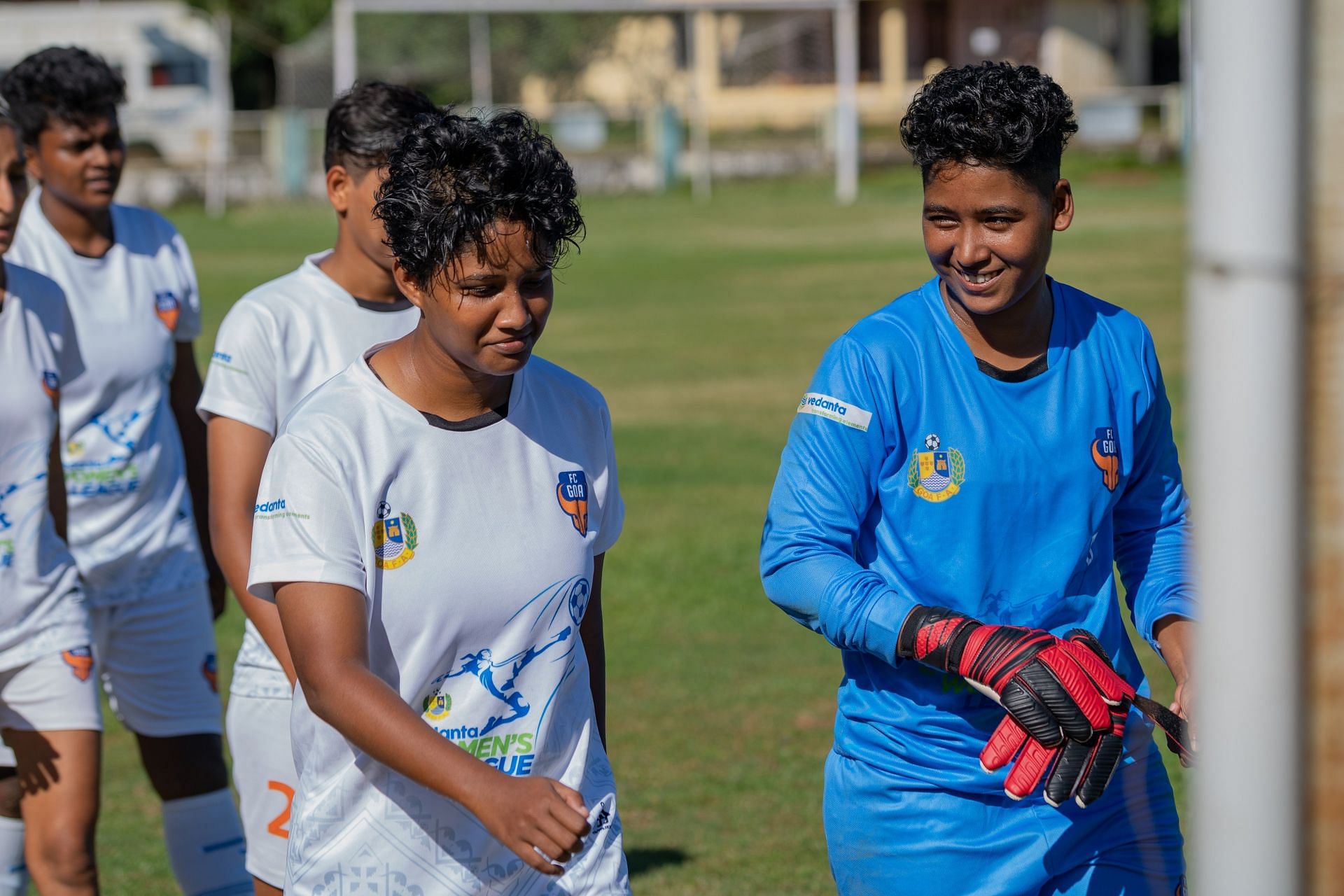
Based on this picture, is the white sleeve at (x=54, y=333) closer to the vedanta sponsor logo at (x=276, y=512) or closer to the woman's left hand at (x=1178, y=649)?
the vedanta sponsor logo at (x=276, y=512)

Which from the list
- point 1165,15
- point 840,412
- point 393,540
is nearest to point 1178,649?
point 840,412

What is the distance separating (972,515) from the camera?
290 cm

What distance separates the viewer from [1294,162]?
1468 mm

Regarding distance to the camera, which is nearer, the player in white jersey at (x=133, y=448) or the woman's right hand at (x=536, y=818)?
the woman's right hand at (x=536, y=818)

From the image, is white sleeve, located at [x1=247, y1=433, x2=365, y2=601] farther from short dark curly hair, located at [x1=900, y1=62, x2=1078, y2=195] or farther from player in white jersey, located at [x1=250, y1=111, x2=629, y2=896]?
short dark curly hair, located at [x1=900, y1=62, x2=1078, y2=195]

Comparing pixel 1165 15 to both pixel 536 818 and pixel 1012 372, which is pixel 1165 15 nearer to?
pixel 1012 372

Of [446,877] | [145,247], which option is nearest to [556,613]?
[446,877]

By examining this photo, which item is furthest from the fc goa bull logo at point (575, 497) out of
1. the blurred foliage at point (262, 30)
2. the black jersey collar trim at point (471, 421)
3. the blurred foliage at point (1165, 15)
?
the blurred foliage at point (262, 30)

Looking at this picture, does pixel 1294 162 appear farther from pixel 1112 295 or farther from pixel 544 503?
pixel 1112 295

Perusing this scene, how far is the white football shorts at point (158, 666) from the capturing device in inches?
189

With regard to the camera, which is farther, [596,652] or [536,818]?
[596,652]

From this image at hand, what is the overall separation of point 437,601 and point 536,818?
47cm

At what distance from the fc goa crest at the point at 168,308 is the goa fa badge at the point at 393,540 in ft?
8.56

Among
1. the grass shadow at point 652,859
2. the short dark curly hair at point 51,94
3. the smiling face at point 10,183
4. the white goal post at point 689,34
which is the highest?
the white goal post at point 689,34
